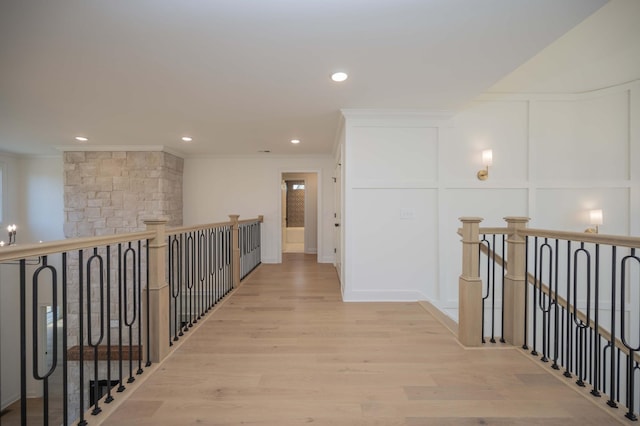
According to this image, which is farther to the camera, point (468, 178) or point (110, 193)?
point (110, 193)

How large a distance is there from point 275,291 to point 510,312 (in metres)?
2.72

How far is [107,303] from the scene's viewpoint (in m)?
1.64

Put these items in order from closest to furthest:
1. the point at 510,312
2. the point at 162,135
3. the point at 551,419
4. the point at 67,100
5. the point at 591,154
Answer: the point at 551,419, the point at 510,312, the point at 67,100, the point at 591,154, the point at 162,135

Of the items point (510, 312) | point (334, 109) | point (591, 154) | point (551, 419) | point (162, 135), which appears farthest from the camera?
point (162, 135)

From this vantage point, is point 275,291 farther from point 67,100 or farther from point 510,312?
point 67,100

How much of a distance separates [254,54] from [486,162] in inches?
119

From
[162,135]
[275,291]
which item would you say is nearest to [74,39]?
[162,135]

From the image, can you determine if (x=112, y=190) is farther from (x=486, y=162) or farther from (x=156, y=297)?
(x=486, y=162)

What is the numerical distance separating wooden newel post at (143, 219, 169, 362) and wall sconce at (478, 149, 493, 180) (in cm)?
363

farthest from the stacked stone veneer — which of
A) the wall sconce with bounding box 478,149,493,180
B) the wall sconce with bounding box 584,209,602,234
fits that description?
the wall sconce with bounding box 584,209,602,234

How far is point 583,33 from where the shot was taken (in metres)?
2.78

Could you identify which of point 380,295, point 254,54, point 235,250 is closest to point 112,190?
point 235,250

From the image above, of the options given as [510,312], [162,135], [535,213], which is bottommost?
[510,312]

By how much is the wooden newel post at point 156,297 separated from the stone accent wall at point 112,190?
12.0 feet
